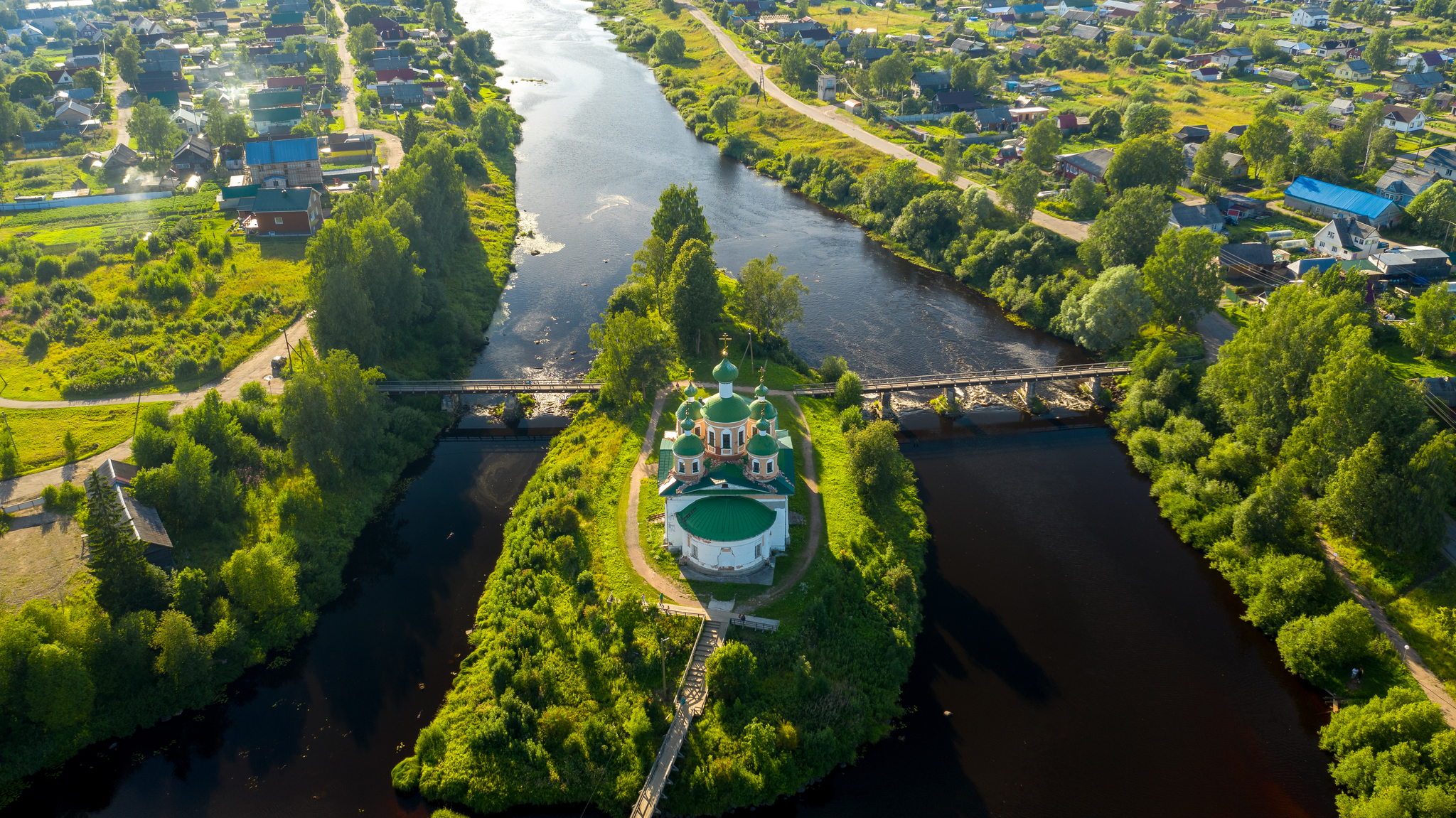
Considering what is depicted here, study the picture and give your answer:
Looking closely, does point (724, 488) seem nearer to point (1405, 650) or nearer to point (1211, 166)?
point (1405, 650)

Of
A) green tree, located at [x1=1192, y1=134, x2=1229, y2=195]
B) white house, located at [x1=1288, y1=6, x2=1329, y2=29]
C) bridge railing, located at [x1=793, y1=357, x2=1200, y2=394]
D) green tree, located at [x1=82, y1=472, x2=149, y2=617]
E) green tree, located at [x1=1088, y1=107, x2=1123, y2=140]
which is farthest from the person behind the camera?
white house, located at [x1=1288, y1=6, x2=1329, y2=29]

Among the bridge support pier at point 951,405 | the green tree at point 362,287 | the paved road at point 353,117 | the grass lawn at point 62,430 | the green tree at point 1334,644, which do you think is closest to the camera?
the green tree at point 1334,644

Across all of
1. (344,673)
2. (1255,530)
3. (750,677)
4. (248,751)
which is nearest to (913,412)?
(1255,530)

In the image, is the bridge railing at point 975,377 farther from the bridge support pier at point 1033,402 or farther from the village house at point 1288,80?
the village house at point 1288,80

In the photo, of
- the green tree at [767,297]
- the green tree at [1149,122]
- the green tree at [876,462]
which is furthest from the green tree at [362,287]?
the green tree at [1149,122]

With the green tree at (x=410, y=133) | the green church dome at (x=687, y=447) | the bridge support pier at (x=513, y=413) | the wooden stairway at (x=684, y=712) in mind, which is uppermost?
the green church dome at (x=687, y=447)

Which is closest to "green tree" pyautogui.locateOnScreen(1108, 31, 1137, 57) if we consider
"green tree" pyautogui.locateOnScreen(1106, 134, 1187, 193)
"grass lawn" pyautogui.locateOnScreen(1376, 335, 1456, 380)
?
"green tree" pyautogui.locateOnScreen(1106, 134, 1187, 193)

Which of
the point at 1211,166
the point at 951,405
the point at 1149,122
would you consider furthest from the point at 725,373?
the point at 1149,122

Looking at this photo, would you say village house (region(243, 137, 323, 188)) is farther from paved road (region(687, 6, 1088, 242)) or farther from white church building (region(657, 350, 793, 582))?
white church building (region(657, 350, 793, 582))
